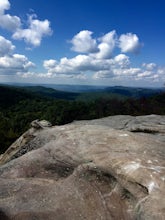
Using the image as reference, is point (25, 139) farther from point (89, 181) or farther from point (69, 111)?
point (69, 111)

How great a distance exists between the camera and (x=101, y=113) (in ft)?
323

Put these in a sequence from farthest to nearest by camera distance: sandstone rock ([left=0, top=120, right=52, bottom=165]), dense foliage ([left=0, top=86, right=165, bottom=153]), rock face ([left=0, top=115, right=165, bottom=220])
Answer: dense foliage ([left=0, top=86, right=165, bottom=153])
sandstone rock ([left=0, top=120, right=52, bottom=165])
rock face ([left=0, top=115, right=165, bottom=220])

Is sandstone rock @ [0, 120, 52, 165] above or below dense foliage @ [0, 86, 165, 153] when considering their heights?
above

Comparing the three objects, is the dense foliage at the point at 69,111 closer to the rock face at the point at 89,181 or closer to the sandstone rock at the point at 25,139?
the sandstone rock at the point at 25,139

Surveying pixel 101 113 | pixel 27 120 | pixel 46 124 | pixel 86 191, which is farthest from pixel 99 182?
pixel 27 120

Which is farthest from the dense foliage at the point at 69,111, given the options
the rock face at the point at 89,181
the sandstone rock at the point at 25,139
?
the rock face at the point at 89,181

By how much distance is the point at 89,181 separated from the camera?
8.12 m

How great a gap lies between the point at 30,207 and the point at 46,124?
11.0 m

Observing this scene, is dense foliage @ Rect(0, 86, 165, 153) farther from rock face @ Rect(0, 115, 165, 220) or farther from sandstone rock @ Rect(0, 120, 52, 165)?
rock face @ Rect(0, 115, 165, 220)

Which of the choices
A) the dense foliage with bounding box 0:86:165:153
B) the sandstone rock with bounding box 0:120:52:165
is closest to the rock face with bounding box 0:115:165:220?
the sandstone rock with bounding box 0:120:52:165

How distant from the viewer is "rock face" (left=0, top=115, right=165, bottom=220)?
654 centimetres

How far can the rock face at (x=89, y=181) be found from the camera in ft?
21.4

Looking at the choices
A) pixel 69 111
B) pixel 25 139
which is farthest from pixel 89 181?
pixel 69 111

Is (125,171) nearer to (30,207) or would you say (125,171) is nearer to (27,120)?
(30,207)
